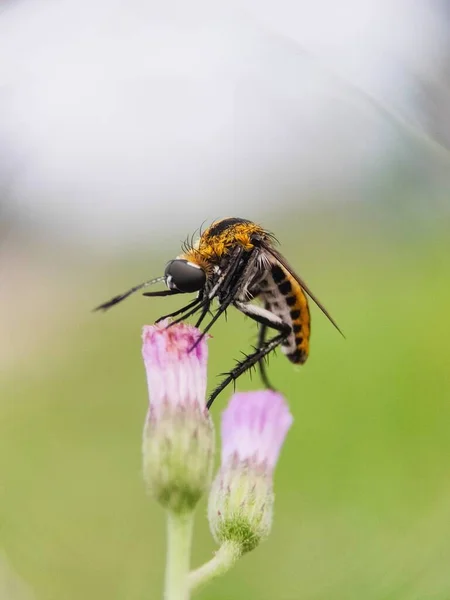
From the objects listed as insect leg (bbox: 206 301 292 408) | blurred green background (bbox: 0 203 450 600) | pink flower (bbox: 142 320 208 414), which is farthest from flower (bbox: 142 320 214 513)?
blurred green background (bbox: 0 203 450 600)

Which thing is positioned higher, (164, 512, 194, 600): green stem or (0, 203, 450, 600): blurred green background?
(164, 512, 194, 600): green stem

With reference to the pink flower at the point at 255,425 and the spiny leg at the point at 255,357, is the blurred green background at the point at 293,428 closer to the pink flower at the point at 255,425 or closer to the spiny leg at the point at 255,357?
the spiny leg at the point at 255,357

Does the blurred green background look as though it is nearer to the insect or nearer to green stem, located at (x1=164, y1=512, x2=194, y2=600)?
the insect

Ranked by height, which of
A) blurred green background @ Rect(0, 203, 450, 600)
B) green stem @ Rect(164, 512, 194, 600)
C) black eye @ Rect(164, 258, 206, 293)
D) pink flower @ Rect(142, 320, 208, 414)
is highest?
black eye @ Rect(164, 258, 206, 293)

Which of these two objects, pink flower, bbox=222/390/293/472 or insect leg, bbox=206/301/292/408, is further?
insect leg, bbox=206/301/292/408

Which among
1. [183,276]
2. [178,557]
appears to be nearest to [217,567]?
[178,557]

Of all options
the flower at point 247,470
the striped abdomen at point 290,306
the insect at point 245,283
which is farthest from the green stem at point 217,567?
the striped abdomen at point 290,306

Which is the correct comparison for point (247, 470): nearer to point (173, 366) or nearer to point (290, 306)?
point (173, 366)
